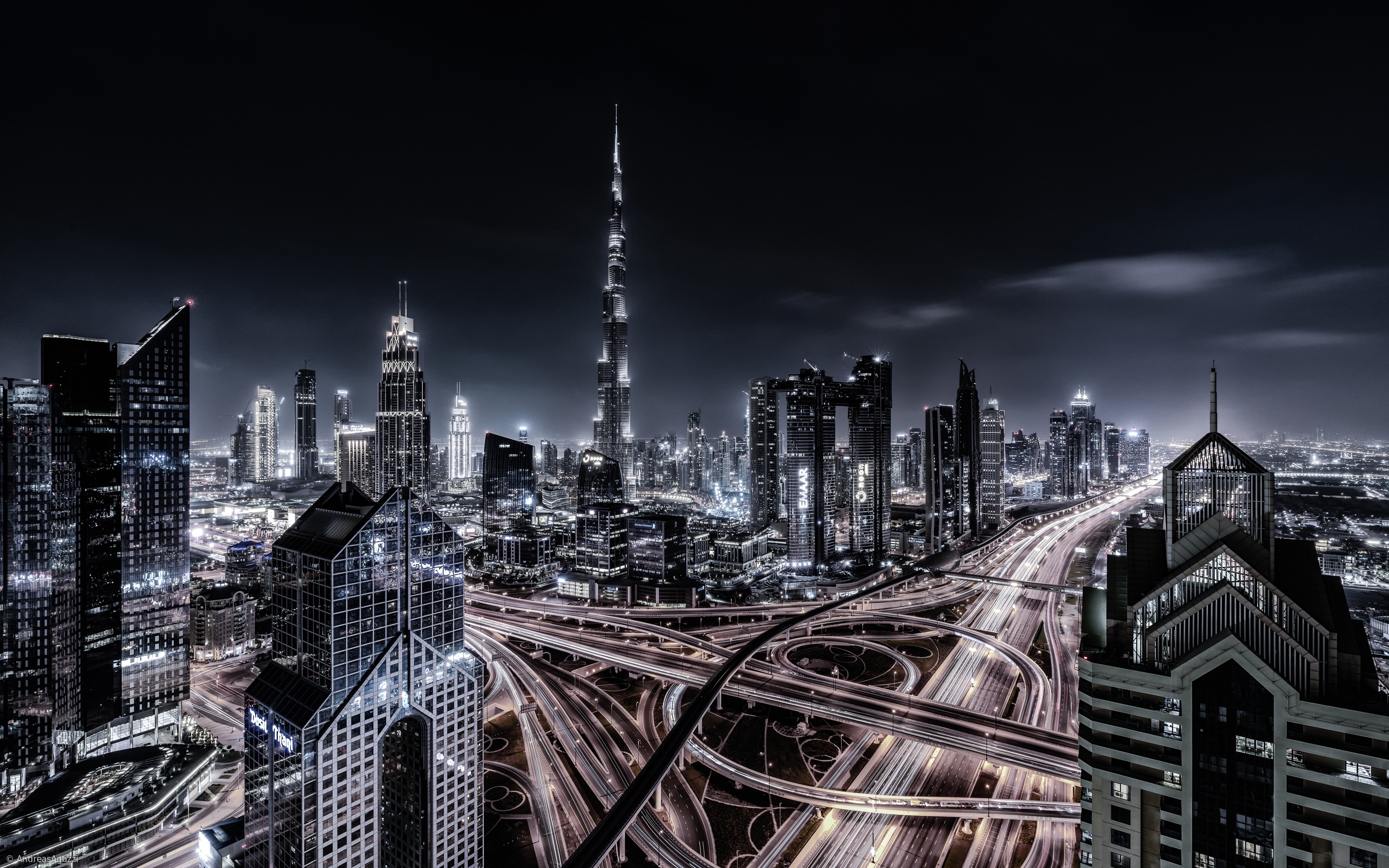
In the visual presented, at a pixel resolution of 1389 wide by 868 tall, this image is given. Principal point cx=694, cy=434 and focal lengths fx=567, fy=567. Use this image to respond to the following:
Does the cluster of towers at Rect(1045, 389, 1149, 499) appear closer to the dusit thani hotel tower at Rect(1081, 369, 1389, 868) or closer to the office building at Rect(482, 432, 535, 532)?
the office building at Rect(482, 432, 535, 532)

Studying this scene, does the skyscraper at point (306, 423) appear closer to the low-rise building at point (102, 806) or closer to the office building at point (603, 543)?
the office building at point (603, 543)

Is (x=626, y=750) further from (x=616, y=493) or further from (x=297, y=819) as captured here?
(x=616, y=493)

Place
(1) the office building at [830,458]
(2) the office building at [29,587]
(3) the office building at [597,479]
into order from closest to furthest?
1. (2) the office building at [29,587]
2. (1) the office building at [830,458]
3. (3) the office building at [597,479]

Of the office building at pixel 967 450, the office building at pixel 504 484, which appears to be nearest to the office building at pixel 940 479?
the office building at pixel 967 450

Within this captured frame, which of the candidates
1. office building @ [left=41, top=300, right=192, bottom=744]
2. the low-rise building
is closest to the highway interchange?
the low-rise building

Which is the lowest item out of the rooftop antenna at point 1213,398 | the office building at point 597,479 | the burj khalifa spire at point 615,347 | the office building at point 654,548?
the office building at point 654,548

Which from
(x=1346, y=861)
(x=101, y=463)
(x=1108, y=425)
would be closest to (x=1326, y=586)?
(x=1346, y=861)

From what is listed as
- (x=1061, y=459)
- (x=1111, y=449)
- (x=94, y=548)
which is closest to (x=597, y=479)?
(x=94, y=548)
